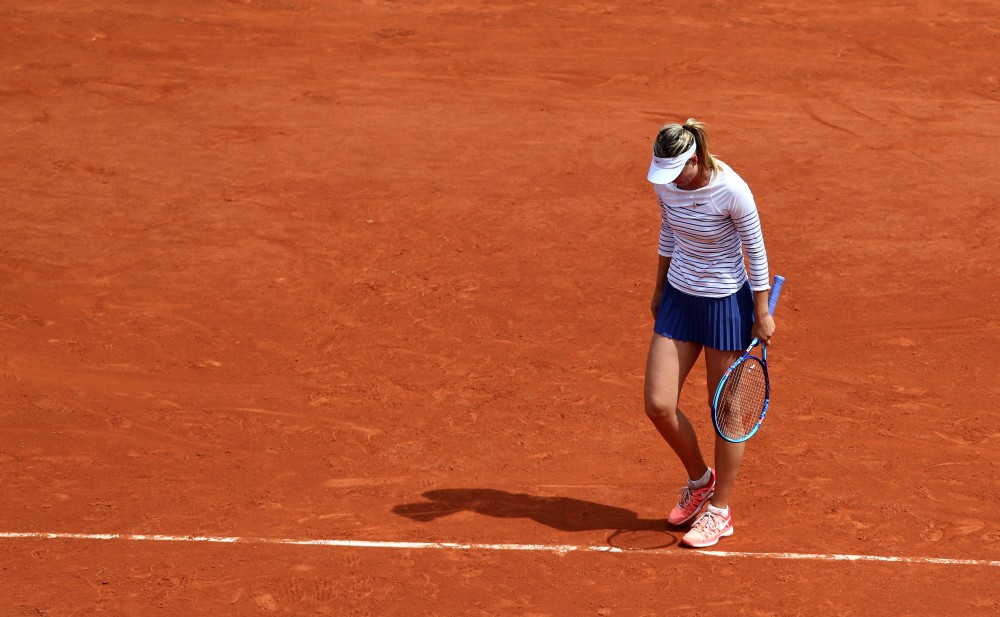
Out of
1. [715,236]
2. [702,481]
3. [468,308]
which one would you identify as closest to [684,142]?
[715,236]

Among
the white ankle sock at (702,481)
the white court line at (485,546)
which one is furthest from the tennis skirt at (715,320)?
the white court line at (485,546)

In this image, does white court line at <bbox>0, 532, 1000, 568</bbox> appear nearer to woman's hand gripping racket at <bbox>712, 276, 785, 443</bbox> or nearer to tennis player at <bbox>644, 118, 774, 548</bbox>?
tennis player at <bbox>644, 118, 774, 548</bbox>

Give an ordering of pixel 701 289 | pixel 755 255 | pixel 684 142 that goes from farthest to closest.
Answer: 1. pixel 701 289
2. pixel 755 255
3. pixel 684 142

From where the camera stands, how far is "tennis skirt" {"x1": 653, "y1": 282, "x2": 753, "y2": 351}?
6098 millimetres

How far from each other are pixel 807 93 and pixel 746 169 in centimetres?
254

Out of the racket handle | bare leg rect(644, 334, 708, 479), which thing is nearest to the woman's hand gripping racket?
the racket handle

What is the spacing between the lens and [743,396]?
6395mm

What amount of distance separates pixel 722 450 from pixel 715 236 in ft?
4.09

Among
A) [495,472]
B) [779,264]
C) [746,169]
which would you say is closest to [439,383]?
[495,472]

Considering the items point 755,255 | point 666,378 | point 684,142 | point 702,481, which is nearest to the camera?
point 684,142

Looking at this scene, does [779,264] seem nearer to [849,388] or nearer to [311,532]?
[849,388]

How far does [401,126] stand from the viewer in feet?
44.0

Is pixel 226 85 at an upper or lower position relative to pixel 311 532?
upper

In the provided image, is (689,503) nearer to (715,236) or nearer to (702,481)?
A: (702,481)
